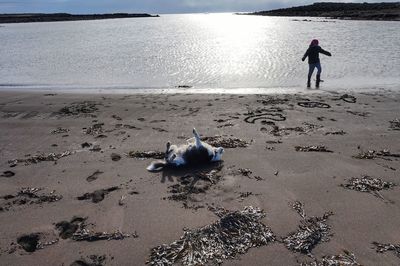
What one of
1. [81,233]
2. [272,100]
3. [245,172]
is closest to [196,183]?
[245,172]

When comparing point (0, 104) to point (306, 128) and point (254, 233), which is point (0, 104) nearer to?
point (306, 128)

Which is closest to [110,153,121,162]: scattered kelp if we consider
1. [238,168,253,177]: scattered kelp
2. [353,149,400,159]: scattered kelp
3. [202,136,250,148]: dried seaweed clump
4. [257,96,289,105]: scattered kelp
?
[202,136,250,148]: dried seaweed clump

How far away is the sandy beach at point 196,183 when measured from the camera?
3.96 m

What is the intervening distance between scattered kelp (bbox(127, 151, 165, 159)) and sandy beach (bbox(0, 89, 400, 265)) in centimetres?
3

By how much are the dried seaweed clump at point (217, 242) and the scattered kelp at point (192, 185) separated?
0.55m

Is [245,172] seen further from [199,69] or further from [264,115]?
[199,69]

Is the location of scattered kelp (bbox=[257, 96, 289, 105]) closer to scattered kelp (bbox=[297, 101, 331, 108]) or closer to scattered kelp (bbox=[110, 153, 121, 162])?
scattered kelp (bbox=[297, 101, 331, 108])

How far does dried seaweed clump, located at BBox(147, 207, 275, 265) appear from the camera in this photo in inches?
149

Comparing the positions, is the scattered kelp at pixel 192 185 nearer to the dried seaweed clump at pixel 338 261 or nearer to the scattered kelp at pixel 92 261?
the scattered kelp at pixel 92 261

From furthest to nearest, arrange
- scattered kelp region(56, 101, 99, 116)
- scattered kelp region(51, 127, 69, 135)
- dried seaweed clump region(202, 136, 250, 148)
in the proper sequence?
scattered kelp region(56, 101, 99, 116)
scattered kelp region(51, 127, 69, 135)
dried seaweed clump region(202, 136, 250, 148)

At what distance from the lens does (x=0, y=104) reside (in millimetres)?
10773

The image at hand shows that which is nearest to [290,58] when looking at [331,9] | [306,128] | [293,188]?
[306,128]

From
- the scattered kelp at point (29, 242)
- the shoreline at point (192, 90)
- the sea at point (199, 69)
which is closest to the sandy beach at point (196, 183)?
the scattered kelp at point (29, 242)

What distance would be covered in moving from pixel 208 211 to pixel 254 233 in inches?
26.6
